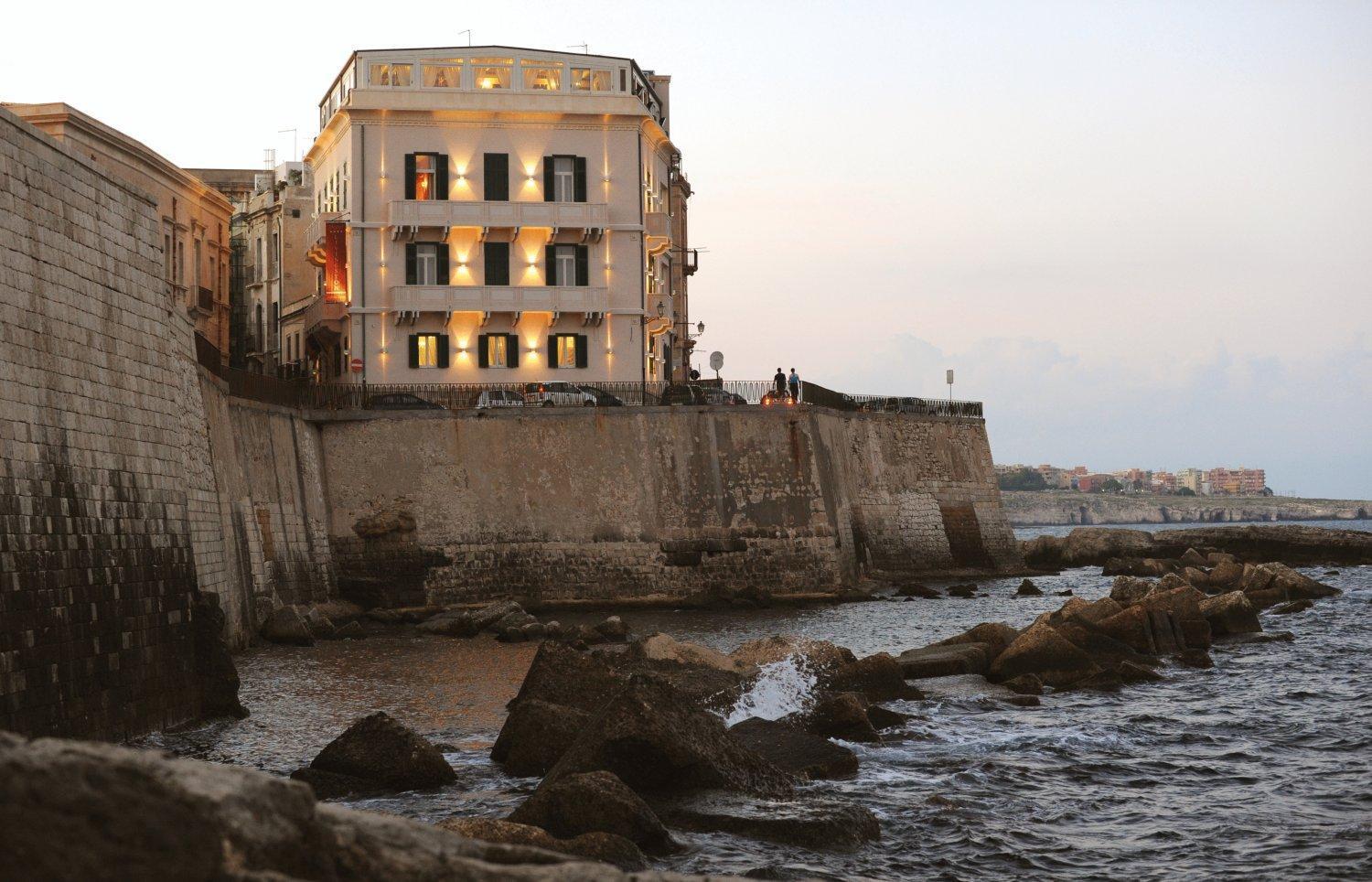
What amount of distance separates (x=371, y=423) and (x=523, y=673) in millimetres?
16675

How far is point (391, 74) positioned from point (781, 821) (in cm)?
4127

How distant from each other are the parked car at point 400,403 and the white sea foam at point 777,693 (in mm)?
22472

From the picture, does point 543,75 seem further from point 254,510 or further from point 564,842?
point 564,842

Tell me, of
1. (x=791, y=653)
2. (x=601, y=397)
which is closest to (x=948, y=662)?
(x=791, y=653)

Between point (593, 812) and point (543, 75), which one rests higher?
point (543, 75)

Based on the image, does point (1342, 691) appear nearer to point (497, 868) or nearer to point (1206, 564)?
point (497, 868)

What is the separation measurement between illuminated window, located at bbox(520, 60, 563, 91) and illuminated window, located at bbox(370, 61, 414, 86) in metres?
4.00

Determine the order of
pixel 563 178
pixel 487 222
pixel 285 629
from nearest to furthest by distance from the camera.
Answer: pixel 285 629 < pixel 487 222 < pixel 563 178

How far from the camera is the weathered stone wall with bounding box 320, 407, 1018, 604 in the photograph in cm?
3900

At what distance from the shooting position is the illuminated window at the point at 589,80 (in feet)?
166

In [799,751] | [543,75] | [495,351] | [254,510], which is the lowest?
[799,751]

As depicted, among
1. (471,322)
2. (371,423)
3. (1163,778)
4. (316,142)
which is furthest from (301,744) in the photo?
(316,142)

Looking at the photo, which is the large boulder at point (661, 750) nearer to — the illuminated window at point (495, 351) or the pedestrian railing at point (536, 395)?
the pedestrian railing at point (536, 395)

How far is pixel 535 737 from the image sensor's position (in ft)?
52.8
